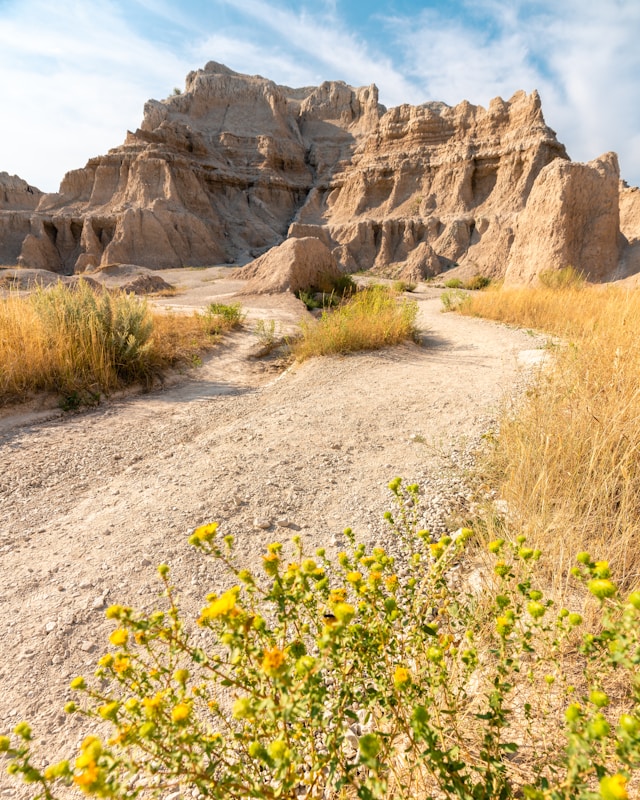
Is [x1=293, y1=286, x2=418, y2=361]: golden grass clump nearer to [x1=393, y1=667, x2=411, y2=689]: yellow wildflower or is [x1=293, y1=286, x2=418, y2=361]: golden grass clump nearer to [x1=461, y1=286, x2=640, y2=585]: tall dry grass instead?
[x1=461, y1=286, x2=640, y2=585]: tall dry grass

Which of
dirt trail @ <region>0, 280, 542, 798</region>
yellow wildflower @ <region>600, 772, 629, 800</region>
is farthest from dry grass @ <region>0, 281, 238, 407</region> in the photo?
yellow wildflower @ <region>600, 772, 629, 800</region>

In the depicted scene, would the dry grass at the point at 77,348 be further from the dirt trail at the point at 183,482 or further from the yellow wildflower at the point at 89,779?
the yellow wildflower at the point at 89,779

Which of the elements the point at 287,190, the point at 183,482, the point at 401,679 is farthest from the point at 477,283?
the point at 287,190

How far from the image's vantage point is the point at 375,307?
6.53 m

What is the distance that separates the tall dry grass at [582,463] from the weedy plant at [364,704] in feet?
0.97

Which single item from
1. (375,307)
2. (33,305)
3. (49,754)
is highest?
(375,307)

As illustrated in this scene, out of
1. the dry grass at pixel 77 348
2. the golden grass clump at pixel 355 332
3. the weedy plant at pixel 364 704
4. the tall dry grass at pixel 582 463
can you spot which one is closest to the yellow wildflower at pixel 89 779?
the weedy plant at pixel 364 704

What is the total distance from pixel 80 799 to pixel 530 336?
754cm

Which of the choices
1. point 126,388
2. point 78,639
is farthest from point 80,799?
point 126,388

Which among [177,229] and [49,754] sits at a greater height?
[177,229]

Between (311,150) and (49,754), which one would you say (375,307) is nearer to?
(49,754)

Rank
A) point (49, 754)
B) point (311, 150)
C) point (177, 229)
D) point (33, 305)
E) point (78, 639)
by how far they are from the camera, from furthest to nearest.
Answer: point (311, 150)
point (177, 229)
point (33, 305)
point (78, 639)
point (49, 754)

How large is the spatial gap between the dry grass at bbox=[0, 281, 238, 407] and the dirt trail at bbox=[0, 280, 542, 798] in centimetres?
47

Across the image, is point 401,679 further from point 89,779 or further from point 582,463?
point 582,463
